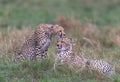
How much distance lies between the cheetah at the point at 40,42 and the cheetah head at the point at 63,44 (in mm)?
128

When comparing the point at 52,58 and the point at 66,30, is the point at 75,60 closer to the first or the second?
the point at 52,58

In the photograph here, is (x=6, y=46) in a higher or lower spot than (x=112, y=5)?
lower

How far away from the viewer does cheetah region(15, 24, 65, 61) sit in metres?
8.33

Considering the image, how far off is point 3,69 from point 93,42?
2.73 metres

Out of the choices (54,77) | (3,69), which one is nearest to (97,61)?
(54,77)

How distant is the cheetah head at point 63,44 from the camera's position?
825cm

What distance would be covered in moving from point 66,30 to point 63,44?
141 inches

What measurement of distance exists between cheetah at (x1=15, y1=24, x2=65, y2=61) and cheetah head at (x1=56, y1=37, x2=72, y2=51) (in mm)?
128

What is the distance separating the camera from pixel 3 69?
25.9 ft

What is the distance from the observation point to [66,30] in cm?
1184

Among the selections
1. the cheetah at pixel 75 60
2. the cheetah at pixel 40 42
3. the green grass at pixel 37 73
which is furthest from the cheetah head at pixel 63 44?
the green grass at pixel 37 73

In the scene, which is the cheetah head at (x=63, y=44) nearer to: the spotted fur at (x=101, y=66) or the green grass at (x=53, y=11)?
the spotted fur at (x=101, y=66)

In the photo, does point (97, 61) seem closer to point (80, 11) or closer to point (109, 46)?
point (109, 46)

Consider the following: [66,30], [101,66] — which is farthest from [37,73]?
[66,30]
